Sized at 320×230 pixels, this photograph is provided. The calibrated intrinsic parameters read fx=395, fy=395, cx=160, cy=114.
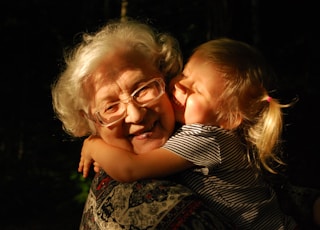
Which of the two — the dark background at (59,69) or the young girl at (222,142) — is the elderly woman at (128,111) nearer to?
the young girl at (222,142)

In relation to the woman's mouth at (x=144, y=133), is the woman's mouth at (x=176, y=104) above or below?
above

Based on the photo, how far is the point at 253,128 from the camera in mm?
1942

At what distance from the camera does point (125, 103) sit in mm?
1766

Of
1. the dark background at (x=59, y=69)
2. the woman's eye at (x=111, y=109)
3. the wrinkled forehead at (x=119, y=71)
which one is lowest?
the dark background at (x=59, y=69)

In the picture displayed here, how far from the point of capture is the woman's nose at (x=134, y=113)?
1730 mm

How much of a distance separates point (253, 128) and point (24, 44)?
18.3 feet

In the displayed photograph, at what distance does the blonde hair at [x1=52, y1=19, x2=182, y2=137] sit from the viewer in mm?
1862

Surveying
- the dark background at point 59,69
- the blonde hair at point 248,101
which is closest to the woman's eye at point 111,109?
the blonde hair at point 248,101

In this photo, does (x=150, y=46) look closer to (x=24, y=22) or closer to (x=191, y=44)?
(x=191, y=44)

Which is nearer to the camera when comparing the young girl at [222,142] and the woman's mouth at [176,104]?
the young girl at [222,142]

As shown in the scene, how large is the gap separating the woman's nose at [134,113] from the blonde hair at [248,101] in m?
0.37

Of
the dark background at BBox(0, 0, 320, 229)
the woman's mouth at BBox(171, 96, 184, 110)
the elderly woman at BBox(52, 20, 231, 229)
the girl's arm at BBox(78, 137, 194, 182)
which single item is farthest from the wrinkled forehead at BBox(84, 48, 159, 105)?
the dark background at BBox(0, 0, 320, 229)

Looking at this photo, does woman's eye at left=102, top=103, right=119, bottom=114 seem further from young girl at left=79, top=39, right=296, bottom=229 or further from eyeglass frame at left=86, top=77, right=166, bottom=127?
young girl at left=79, top=39, right=296, bottom=229

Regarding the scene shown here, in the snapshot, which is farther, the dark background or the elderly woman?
the dark background
